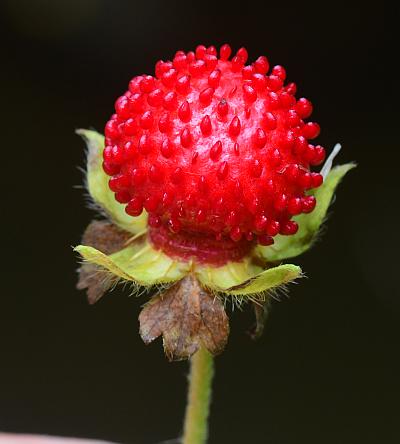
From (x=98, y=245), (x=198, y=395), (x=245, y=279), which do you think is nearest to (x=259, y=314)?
(x=245, y=279)

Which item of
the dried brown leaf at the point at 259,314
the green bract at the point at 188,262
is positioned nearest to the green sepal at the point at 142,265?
the green bract at the point at 188,262

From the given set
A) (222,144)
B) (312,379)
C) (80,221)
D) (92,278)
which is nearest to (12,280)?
(80,221)

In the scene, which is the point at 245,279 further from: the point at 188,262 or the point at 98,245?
the point at 98,245

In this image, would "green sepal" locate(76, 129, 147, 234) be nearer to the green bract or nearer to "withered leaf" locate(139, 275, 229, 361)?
the green bract

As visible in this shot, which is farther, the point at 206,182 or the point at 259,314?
the point at 259,314

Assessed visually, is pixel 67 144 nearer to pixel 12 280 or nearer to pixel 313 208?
pixel 12 280
